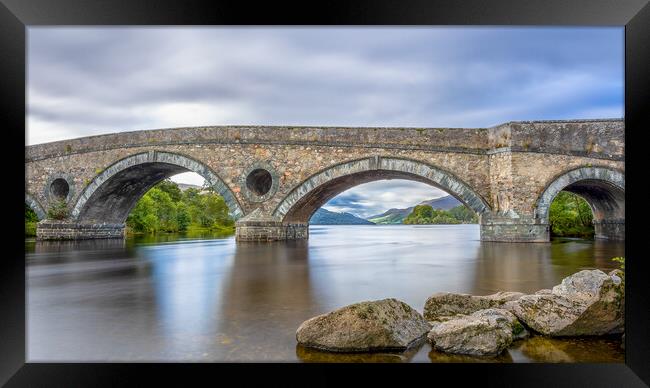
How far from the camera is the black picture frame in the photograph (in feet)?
9.86

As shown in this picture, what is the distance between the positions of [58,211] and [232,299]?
57.2 feet

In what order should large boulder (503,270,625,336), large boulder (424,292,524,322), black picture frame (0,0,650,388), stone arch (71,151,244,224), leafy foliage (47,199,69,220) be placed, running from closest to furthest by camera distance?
black picture frame (0,0,650,388) < large boulder (503,270,625,336) < large boulder (424,292,524,322) < stone arch (71,151,244,224) < leafy foliage (47,199,69,220)

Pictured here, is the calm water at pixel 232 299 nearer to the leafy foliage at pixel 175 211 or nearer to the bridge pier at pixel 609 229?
the bridge pier at pixel 609 229

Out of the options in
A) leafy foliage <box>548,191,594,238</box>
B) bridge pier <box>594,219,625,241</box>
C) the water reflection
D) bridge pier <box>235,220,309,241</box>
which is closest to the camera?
the water reflection

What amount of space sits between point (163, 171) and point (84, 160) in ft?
10.7

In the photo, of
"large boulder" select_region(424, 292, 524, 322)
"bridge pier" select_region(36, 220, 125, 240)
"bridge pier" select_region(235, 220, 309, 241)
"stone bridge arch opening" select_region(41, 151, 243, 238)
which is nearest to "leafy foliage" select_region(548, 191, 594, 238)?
"bridge pier" select_region(235, 220, 309, 241)

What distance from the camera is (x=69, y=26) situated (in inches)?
132

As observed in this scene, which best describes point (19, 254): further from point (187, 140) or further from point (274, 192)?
point (187, 140)

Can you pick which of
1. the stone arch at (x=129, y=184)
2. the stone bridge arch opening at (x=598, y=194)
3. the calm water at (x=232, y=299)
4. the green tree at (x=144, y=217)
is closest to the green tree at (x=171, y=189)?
A: the green tree at (x=144, y=217)

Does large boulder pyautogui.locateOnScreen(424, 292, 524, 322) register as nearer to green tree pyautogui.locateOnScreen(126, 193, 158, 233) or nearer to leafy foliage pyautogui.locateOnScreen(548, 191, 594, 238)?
leafy foliage pyautogui.locateOnScreen(548, 191, 594, 238)

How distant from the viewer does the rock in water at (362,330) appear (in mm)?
3641

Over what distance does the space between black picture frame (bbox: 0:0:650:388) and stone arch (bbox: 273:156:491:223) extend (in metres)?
13.7

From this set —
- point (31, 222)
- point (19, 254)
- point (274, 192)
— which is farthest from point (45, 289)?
point (31, 222)

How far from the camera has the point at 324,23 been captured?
3.30 m
